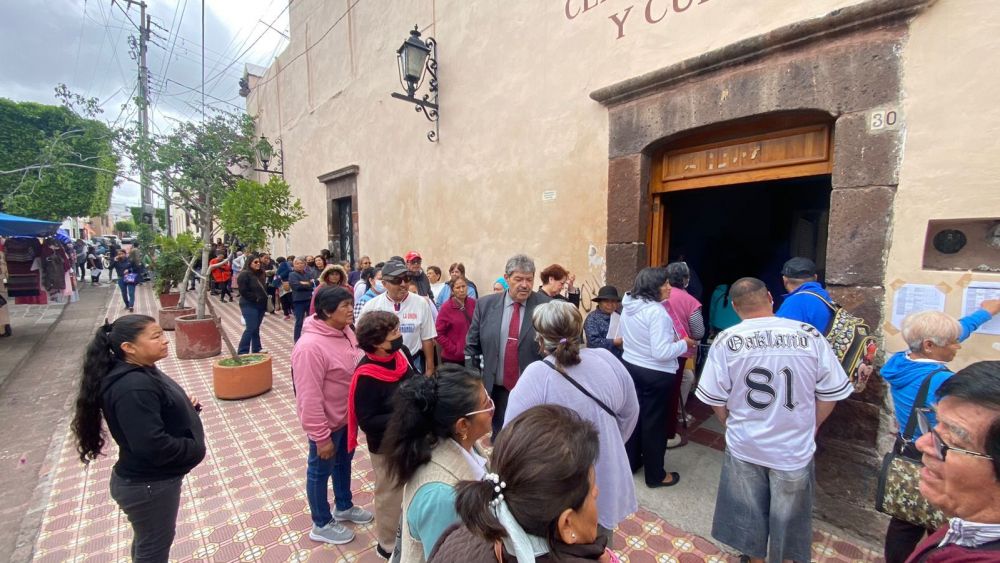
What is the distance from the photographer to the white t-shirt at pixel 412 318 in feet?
11.6

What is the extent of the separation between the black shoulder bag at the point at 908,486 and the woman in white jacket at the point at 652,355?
117cm

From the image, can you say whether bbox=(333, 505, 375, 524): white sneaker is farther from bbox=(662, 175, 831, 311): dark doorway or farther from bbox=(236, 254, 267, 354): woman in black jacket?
bbox=(662, 175, 831, 311): dark doorway

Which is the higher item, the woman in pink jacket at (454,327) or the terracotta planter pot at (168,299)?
the woman in pink jacket at (454,327)

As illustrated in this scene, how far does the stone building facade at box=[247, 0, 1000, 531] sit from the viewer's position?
2.40m

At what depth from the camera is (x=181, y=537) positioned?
2623 mm

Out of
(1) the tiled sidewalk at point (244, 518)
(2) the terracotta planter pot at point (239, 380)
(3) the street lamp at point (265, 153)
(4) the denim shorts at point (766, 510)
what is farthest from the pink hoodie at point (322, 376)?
(3) the street lamp at point (265, 153)

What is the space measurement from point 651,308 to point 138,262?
43.0ft

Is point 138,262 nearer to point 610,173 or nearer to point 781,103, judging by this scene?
point 610,173

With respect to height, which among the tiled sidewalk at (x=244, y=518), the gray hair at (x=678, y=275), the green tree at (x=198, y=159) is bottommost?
the tiled sidewalk at (x=244, y=518)

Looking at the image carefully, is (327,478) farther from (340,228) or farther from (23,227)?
(23,227)

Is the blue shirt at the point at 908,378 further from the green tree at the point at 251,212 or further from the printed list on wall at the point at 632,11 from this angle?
the green tree at the point at 251,212

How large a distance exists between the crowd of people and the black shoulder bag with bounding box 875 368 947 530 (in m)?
0.05

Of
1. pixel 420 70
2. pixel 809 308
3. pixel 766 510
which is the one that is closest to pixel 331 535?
pixel 766 510

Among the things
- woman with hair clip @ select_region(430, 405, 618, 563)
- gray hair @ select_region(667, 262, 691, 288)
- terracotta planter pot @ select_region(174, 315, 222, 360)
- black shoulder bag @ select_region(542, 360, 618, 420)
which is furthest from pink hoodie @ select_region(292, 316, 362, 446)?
terracotta planter pot @ select_region(174, 315, 222, 360)
